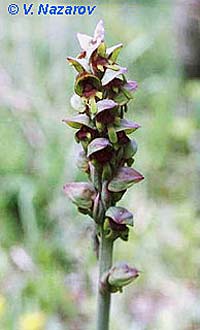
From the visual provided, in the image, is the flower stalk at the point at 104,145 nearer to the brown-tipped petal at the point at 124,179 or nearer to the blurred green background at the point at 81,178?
the brown-tipped petal at the point at 124,179

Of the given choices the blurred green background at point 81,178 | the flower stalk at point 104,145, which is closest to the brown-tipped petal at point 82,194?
the flower stalk at point 104,145

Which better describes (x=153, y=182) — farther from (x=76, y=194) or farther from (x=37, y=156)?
(x=76, y=194)

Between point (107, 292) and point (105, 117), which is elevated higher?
point (105, 117)

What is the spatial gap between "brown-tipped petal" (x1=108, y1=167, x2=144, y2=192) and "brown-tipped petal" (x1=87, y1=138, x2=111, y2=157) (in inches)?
1.2

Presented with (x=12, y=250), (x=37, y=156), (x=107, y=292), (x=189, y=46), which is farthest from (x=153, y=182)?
(x=107, y=292)

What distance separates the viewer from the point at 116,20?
5.93 feet

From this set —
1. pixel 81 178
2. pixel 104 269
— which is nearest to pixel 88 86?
pixel 104 269

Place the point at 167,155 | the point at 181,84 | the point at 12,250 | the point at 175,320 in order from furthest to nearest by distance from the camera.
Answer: the point at 181,84, the point at 167,155, the point at 12,250, the point at 175,320

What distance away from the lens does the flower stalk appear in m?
0.45

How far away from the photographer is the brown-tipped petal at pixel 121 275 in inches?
19.6

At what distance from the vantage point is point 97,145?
1.47ft

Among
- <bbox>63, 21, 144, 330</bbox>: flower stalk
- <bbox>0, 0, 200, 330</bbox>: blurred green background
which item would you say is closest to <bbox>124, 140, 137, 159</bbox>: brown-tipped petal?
<bbox>63, 21, 144, 330</bbox>: flower stalk

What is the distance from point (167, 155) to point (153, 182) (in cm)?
11

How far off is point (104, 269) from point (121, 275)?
13 mm
